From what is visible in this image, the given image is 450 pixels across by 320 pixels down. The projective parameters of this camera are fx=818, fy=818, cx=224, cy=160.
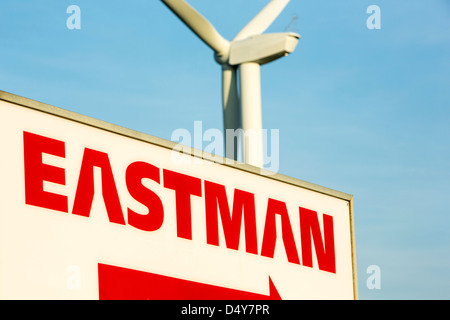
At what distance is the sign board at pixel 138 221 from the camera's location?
12469 mm

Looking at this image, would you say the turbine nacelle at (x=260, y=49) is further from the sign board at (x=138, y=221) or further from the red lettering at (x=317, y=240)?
the sign board at (x=138, y=221)

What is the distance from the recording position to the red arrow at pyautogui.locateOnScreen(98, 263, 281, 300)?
13.4 meters

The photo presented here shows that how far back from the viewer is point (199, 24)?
32.3 m

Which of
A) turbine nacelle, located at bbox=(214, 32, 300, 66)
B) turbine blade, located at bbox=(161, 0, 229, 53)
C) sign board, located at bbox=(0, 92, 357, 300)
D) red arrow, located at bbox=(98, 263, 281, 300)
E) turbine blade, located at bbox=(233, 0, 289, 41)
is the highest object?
turbine blade, located at bbox=(233, 0, 289, 41)

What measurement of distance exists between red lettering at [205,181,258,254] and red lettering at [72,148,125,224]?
2.33 metres

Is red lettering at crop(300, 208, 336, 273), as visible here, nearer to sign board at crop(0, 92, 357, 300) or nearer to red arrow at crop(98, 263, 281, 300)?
sign board at crop(0, 92, 357, 300)

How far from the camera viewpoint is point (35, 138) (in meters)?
12.9

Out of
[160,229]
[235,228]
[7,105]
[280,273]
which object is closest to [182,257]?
[160,229]

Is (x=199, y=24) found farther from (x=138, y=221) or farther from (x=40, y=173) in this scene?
(x=40, y=173)

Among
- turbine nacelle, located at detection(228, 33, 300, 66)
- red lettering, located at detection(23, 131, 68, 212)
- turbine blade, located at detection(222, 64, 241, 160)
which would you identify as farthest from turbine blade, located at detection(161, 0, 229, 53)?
red lettering, located at detection(23, 131, 68, 212)

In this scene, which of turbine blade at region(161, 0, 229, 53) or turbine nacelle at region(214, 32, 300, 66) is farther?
turbine nacelle at region(214, 32, 300, 66)
